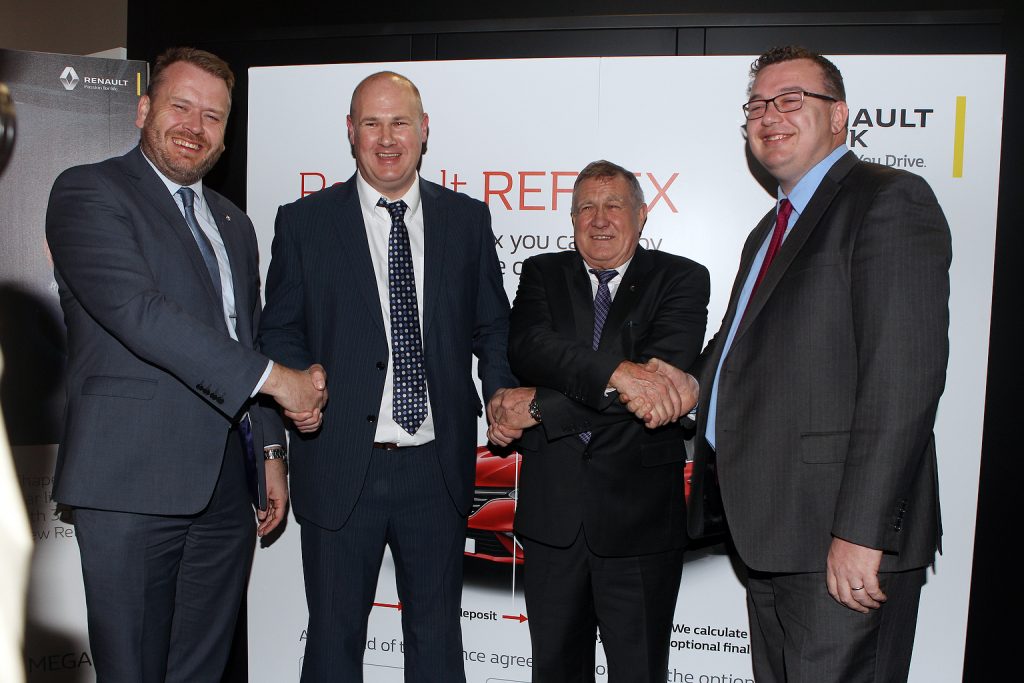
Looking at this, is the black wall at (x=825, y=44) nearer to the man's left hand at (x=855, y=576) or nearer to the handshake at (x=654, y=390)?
the handshake at (x=654, y=390)

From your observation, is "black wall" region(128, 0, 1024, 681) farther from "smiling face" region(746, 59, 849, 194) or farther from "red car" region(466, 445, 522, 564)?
"red car" region(466, 445, 522, 564)

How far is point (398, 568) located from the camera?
2.86m

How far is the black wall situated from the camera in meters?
3.26

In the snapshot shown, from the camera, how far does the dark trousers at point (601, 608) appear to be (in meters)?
2.70

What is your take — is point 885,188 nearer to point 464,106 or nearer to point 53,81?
point 464,106

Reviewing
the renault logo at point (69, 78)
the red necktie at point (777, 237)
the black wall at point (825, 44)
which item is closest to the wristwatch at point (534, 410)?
the red necktie at point (777, 237)

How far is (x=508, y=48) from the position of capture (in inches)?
138

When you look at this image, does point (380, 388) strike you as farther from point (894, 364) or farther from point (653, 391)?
point (894, 364)

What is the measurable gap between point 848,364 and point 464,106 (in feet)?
6.77

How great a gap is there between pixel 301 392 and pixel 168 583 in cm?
76

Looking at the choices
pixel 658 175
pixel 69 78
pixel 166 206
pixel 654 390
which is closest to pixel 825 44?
pixel 658 175

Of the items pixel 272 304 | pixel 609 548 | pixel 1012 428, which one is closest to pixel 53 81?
pixel 272 304

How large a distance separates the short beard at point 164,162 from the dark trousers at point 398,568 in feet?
3.79

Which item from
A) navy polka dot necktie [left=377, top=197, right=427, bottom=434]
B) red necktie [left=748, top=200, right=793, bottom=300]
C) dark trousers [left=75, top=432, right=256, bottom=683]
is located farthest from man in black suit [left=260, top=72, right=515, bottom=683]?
red necktie [left=748, top=200, right=793, bottom=300]
